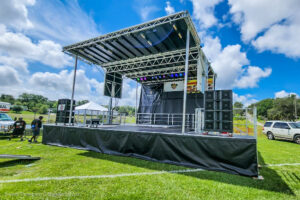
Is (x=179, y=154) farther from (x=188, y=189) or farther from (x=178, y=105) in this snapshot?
(x=178, y=105)

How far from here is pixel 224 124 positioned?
13.2 ft

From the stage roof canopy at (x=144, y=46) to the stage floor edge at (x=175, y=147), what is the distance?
411 centimetres

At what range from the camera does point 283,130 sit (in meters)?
9.89

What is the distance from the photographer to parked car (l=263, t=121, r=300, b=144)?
9.16 metres

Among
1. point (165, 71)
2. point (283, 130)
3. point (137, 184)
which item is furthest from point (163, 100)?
point (137, 184)

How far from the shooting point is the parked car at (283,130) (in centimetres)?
916

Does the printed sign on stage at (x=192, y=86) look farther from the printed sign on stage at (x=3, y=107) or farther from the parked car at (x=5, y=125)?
the printed sign on stage at (x=3, y=107)

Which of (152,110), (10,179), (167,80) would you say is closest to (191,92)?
(167,80)

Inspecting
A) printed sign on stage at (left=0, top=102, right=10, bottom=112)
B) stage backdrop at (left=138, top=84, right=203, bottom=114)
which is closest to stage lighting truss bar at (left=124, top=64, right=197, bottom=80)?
stage backdrop at (left=138, top=84, right=203, bottom=114)

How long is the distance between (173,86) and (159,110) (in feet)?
8.71

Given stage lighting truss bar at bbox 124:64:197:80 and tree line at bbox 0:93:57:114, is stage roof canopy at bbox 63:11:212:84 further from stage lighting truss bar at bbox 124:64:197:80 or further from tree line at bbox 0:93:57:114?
tree line at bbox 0:93:57:114

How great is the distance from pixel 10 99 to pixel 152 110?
268 ft

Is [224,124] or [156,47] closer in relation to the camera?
[224,124]

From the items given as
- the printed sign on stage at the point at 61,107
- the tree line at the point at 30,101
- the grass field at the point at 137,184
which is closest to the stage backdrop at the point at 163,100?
the printed sign on stage at the point at 61,107
